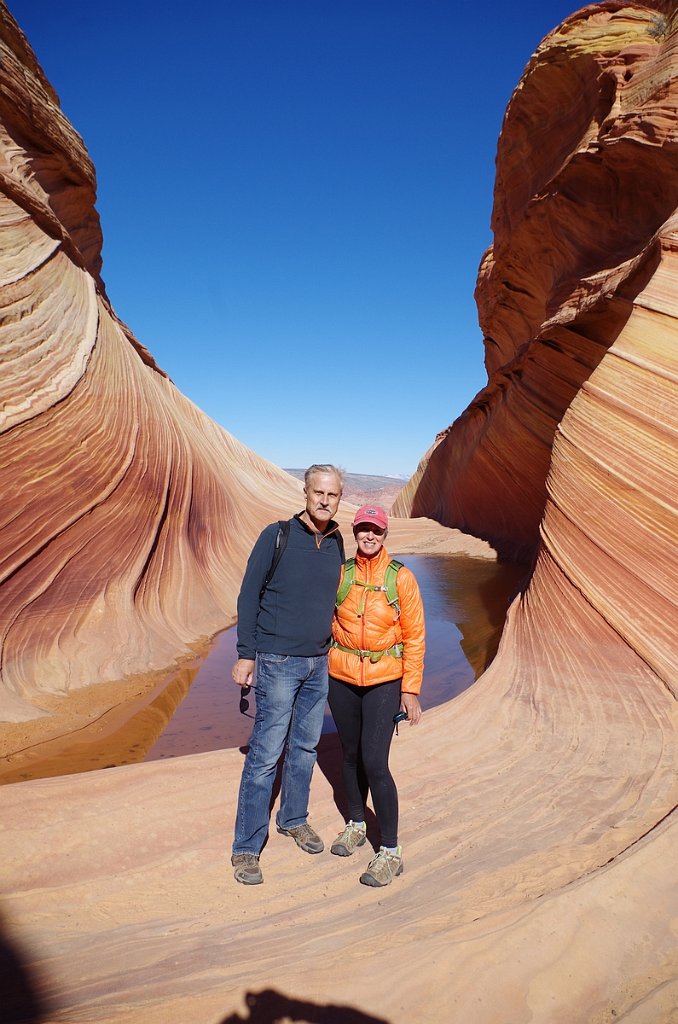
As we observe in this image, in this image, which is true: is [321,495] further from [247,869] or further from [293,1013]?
[293,1013]

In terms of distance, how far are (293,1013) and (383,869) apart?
60 centimetres

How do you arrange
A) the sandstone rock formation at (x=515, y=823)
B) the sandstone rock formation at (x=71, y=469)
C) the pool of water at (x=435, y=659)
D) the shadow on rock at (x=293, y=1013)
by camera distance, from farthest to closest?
the sandstone rock formation at (x=71, y=469) → the pool of water at (x=435, y=659) → the sandstone rock formation at (x=515, y=823) → the shadow on rock at (x=293, y=1013)

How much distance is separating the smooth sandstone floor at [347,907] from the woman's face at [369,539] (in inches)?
44.2

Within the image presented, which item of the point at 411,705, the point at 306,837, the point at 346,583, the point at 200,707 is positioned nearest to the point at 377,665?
the point at 411,705

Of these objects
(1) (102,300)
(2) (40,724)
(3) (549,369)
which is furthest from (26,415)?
(3) (549,369)

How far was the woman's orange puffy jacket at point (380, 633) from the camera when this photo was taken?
2.04m

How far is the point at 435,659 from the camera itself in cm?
519

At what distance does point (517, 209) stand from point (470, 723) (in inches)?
310

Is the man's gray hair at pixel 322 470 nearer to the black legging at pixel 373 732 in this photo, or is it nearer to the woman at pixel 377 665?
the woman at pixel 377 665

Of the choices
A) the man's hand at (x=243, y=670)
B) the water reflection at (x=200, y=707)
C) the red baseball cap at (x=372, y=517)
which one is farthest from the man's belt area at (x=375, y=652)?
the water reflection at (x=200, y=707)

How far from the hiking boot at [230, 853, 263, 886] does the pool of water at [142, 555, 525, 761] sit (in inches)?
55.6

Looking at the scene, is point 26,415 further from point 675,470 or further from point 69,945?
point 675,470

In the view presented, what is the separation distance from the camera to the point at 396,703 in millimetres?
2059

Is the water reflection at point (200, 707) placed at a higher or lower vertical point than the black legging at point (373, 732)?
lower
